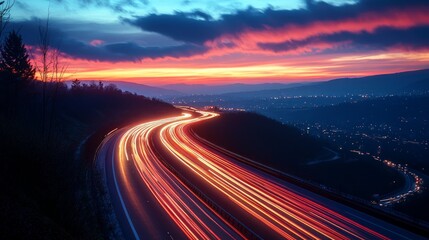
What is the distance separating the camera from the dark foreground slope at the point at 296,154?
208ft

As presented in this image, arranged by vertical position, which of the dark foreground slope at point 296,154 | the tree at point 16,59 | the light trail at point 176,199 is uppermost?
the tree at point 16,59

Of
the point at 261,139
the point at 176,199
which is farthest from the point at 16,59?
the point at 261,139

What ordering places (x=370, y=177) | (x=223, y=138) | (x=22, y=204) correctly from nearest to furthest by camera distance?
(x=22, y=204)
(x=370, y=177)
(x=223, y=138)

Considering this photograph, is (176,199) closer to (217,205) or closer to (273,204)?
(217,205)

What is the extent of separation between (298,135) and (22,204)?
83159mm

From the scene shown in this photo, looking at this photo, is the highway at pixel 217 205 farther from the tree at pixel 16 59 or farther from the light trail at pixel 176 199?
the tree at pixel 16 59

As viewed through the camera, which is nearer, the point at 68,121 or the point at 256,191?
the point at 256,191

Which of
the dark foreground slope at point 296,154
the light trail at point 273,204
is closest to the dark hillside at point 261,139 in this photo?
the dark foreground slope at point 296,154

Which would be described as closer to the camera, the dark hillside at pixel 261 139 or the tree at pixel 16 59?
the tree at pixel 16 59

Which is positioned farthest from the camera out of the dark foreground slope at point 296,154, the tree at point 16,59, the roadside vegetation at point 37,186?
the dark foreground slope at point 296,154

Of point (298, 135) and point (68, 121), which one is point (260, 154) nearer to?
point (298, 135)

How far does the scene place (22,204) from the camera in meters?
13.5

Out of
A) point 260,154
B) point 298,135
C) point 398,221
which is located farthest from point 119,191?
point 298,135

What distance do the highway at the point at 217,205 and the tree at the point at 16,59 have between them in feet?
46.0
